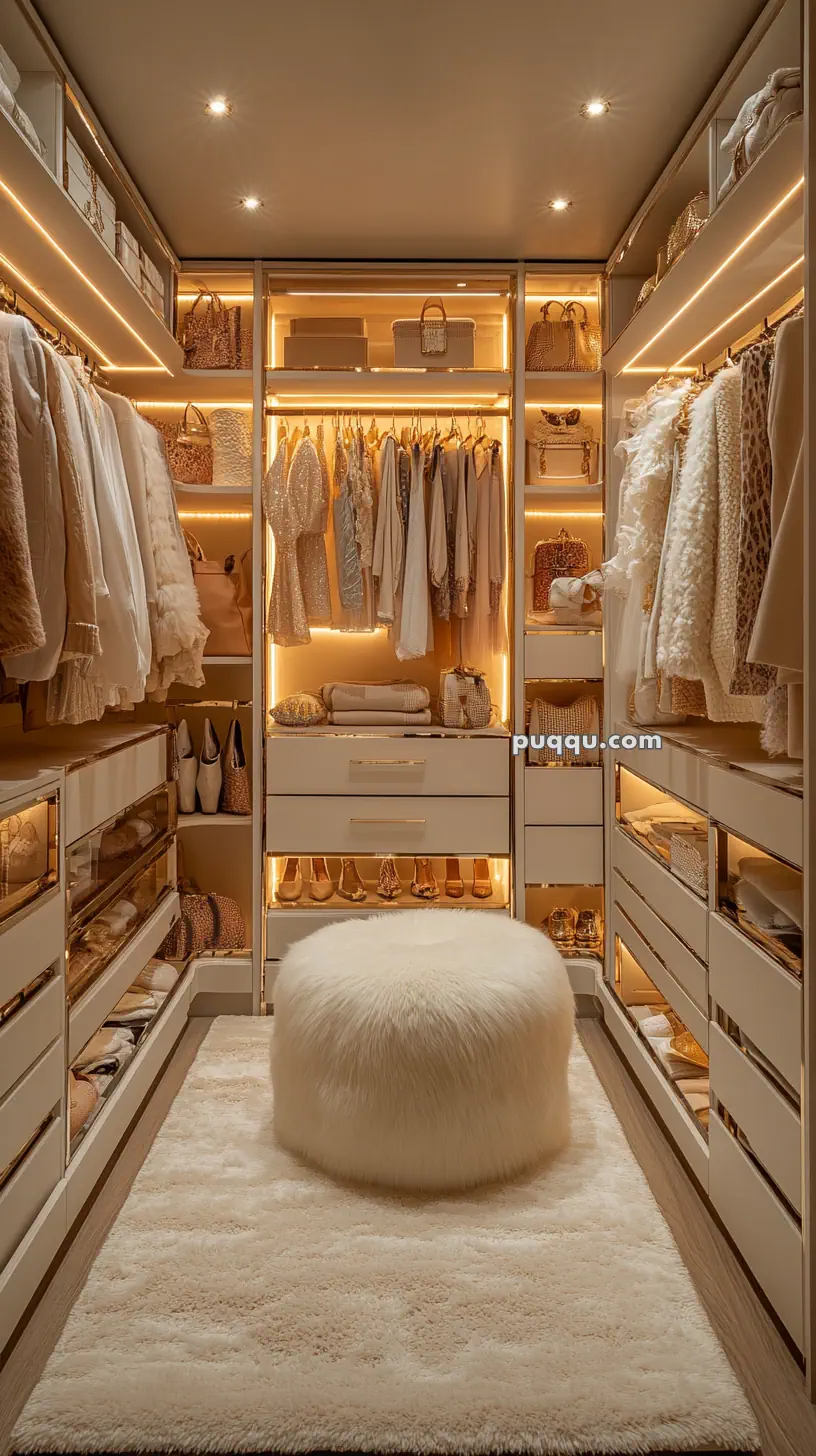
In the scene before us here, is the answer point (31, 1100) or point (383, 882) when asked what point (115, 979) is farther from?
point (383, 882)

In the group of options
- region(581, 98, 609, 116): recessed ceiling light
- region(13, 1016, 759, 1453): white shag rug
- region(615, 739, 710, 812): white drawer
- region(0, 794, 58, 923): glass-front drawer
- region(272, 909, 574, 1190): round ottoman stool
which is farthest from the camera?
region(581, 98, 609, 116): recessed ceiling light

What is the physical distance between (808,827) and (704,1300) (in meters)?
0.95

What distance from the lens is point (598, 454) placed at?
3.52 meters

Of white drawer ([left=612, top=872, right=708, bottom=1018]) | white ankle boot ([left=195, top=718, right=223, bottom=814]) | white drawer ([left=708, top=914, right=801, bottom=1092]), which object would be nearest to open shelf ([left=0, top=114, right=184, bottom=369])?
white ankle boot ([left=195, top=718, right=223, bottom=814])

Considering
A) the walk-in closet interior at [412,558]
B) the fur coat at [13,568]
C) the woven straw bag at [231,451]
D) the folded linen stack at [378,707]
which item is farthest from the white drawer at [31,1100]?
the woven straw bag at [231,451]

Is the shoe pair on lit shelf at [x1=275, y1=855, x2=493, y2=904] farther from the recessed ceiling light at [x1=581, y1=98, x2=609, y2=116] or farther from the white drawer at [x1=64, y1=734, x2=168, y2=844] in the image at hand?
the recessed ceiling light at [x1=581, y1=98, x2=609, y2=116]

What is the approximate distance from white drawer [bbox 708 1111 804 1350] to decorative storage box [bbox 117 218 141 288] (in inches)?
103

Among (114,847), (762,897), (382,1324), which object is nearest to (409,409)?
(114,847)

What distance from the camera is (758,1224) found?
179 centimetres

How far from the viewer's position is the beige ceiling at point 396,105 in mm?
2084

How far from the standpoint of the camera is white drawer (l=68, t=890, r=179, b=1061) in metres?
2.15

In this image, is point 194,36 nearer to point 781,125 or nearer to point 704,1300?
point 781,125

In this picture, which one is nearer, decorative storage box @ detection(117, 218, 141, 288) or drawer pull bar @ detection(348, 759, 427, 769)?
decorative storage box @ detection(117, 218, 141, 288)

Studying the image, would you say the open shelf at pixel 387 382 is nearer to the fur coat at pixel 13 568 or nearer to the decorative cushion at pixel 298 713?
the decorative cushion at pixel 298 713
